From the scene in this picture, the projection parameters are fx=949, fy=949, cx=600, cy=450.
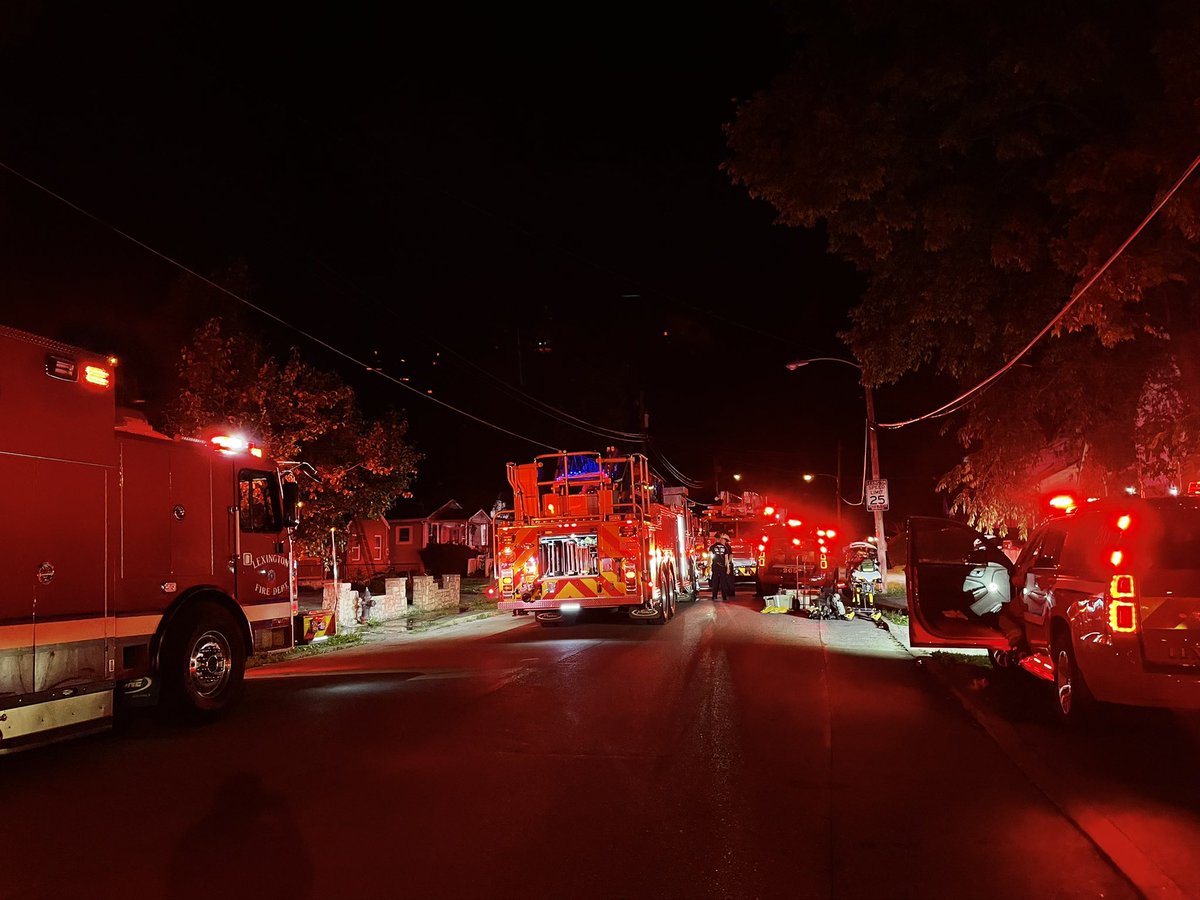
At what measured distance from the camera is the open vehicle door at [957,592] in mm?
10305

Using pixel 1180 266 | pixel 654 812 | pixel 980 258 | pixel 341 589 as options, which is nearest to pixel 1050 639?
pixel 654 812

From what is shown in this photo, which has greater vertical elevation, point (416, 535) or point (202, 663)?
point (416, 535)

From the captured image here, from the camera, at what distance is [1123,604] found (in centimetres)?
682

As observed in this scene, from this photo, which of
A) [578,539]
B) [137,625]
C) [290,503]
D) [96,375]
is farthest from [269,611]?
[578,539]

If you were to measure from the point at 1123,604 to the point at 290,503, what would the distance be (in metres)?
8.19

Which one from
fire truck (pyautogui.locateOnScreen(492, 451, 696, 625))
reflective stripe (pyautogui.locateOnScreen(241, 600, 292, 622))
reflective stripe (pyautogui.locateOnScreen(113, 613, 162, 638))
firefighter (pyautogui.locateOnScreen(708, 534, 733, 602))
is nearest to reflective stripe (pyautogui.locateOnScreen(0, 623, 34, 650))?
reflective stripe (pyautogui.locateOnScreen(113, 613, 162, 638))

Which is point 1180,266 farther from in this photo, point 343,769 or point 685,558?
point 685,558

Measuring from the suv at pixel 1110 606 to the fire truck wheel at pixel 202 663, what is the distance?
296 inches

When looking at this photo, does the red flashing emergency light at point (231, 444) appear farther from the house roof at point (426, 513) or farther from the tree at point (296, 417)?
the house roof at point (426, 513)

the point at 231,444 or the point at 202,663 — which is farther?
the point at 231,444

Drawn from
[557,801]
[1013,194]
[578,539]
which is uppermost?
[1013,194]

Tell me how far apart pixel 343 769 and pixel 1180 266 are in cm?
1024

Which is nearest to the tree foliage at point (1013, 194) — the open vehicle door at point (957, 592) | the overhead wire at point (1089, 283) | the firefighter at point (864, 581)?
the overhead wire at point (1089, 283)

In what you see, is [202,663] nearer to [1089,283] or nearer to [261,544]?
[261,544]
